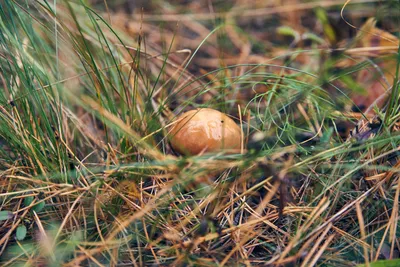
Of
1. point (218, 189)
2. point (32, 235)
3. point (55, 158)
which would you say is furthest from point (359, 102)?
point (32, 235)

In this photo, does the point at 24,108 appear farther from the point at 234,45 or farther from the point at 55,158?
the point at 234,45

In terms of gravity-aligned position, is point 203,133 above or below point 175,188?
above

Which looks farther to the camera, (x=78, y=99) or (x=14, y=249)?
(x=78, y=99)

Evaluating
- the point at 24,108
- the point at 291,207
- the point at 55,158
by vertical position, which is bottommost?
the point at 291,207

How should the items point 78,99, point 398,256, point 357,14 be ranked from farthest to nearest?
point 357,14 → point 78,99 → point 398,256

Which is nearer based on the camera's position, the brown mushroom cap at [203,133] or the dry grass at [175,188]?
the dry grass at [175,188]

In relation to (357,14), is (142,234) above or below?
below

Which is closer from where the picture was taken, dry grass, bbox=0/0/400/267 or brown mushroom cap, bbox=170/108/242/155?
dry grass, bbox=0/0/400/267

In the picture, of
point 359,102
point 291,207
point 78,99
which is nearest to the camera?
point 291,207
